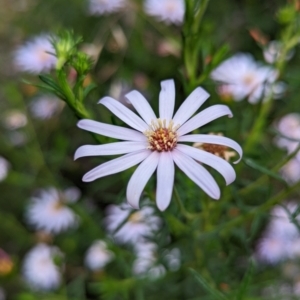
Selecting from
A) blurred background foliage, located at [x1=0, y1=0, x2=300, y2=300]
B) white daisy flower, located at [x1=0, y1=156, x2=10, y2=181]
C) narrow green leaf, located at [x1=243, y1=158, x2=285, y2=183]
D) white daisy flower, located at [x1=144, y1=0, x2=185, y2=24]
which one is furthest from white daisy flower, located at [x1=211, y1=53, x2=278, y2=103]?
white daisy flower, located at [x1=0, y1=156, x2=10, y2=181]

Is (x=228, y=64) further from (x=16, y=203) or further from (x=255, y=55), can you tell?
(x=16, y=203)

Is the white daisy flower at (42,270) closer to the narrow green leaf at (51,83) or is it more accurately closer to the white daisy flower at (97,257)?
the white daisy flower at (97,257)

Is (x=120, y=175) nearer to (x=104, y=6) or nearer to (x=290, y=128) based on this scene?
(x=290, y=128)

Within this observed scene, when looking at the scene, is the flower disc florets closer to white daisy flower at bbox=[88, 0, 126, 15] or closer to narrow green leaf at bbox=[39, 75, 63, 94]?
narrow green leaf at bbox=[39, 75, 63, 94]

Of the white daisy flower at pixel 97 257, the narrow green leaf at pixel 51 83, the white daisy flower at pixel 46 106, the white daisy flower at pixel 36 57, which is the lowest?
the narrow green leaf at pixel 51 83

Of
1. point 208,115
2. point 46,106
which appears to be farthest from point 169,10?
point 208,115

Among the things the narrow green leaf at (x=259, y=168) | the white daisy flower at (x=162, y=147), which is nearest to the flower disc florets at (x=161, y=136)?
the white daisy flower at (x=162, y=147)

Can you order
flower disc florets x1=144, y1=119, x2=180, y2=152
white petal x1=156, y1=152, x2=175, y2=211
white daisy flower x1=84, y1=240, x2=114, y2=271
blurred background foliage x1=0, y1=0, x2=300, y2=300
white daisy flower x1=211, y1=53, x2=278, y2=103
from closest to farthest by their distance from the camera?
white petal x1=156, y1=152, x2=175, y2=211
flower disc florets x1=144, y1=119, x2=180, y2=152
blurred background foliage x1=0, y1=0, x2=300, y2=300
white daisy flower x1=211, y1=53, x2=278, y2=103
white daisy flower x1=84, y1=240, x2=114, y2=271
